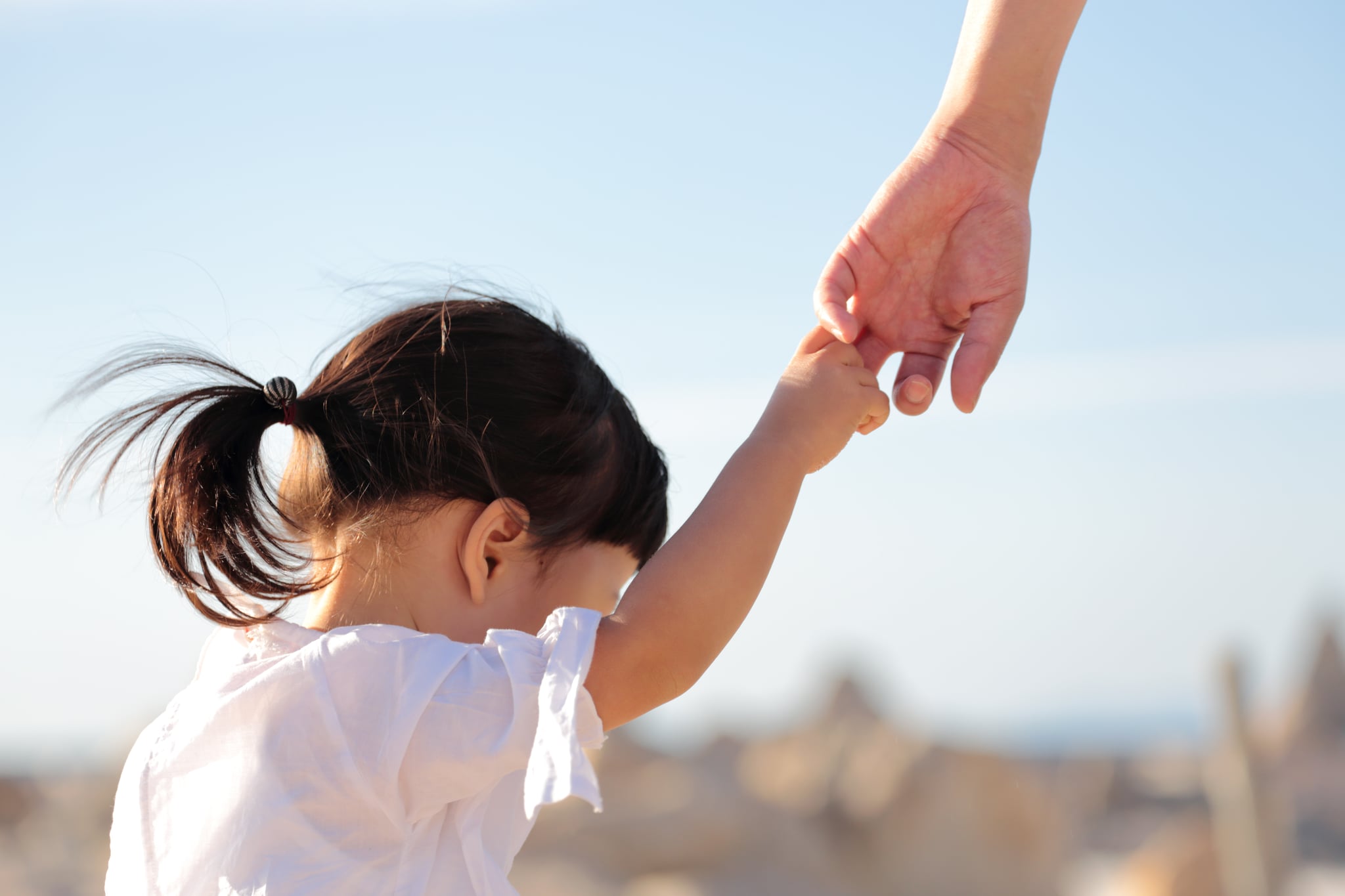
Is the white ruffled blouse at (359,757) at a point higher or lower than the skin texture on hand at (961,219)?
lower

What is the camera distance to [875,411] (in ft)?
5.39

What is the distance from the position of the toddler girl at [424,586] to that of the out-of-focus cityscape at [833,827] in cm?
419

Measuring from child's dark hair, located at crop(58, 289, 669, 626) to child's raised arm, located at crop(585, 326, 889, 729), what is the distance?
0.67 feet

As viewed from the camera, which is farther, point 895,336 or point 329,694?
point 895,336

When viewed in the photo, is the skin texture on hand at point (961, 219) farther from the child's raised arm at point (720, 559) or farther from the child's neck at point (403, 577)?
the child's neck at point (403, 577)

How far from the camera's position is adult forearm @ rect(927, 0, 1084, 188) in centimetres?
184

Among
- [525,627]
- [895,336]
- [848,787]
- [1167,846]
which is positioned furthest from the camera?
[1167,846]

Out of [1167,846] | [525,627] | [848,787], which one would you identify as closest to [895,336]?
[525,627]

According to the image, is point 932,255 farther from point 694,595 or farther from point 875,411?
point 694,595

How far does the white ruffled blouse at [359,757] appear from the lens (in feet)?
4.15

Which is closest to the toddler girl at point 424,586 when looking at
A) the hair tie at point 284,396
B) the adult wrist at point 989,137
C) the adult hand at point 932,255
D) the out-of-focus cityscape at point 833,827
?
the hair tie at point 284,396

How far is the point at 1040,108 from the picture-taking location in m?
1.88

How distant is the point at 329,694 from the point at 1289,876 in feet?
35.3

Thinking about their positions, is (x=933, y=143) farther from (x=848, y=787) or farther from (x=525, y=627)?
(x=848, y=787)
